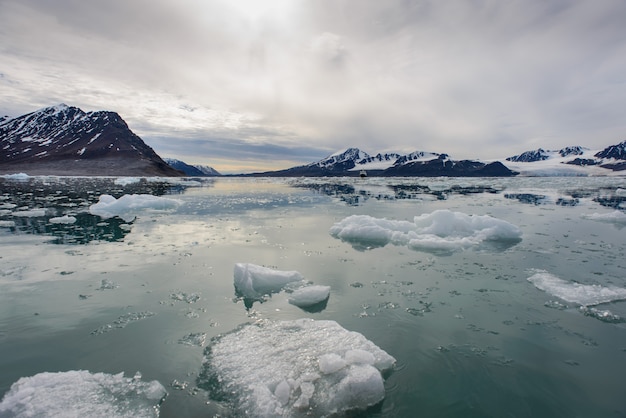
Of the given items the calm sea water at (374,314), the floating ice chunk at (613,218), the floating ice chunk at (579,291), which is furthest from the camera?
the floating ice chunk at (613,218)

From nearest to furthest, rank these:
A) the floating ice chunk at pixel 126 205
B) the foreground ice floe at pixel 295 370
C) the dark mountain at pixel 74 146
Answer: the foreground ice floe at pixel 295 370 → the floating ice chunk at pixel 126 205 → the dark mountain at pixel 74 146

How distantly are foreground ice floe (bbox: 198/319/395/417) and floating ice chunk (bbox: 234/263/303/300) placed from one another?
1751 mm

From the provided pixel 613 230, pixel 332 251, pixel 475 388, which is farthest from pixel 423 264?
pixel 613 230

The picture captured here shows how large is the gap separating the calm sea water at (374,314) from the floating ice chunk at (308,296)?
0.22m

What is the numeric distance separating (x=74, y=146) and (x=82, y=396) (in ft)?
589

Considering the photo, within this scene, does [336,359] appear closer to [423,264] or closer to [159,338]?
[159,338]

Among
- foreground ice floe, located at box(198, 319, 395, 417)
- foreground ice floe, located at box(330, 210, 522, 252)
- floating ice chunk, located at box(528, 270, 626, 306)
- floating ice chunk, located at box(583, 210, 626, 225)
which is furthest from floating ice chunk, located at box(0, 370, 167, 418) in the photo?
floating ice chunk, located at box(583, 210, 626, 225)

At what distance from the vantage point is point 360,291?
7.49 meters

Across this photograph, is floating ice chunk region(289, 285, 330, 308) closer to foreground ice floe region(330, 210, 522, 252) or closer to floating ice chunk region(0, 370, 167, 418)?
floating ice chunk region(0, 370, 167, 418)

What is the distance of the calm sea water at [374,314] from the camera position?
4203 mm

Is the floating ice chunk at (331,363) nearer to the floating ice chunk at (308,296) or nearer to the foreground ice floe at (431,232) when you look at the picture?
the floating ice chunk at (308,296)

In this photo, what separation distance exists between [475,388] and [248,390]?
294cm

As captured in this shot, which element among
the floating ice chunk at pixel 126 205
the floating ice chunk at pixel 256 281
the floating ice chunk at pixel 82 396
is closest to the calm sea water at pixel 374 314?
the floating ice chunk at pixel 82 396

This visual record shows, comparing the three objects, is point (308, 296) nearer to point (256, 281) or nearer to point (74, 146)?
point (256, 281)
